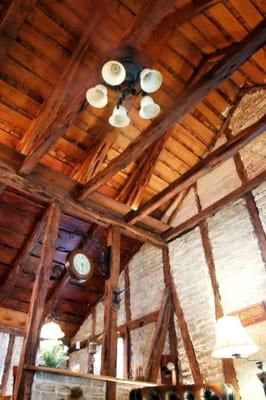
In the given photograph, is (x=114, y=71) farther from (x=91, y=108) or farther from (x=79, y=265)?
(x=79, y=265)

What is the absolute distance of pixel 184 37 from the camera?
4855mm

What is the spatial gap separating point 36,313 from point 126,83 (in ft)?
8.49

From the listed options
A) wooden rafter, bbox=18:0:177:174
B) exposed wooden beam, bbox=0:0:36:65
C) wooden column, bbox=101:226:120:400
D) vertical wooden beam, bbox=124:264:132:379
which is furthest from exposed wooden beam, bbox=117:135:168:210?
exposed wooden beam, bbox=0:0:36:65

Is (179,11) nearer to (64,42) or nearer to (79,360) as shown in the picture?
(64,42)

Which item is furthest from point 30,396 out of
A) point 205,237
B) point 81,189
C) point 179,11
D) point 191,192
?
point 179,11

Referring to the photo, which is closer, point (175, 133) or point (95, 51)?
point (95, 51)

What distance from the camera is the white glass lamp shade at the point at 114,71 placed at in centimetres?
302

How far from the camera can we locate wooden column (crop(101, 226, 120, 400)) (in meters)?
4.04

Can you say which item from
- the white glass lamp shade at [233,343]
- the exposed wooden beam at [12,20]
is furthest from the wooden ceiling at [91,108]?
the white glass lamp shade at [233,343]

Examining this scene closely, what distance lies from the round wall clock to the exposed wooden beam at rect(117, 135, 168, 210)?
3.71 feet

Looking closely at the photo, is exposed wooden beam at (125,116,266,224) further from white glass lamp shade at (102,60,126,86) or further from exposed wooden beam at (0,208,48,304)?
white glass lamp shade at (102,60,126,86)

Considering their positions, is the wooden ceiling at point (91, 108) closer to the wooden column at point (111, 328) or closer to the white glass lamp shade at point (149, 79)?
the white glass lamp shade at point (149, 79)

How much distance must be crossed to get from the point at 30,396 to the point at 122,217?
2730mm

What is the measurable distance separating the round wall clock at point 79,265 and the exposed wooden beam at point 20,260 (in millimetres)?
965
